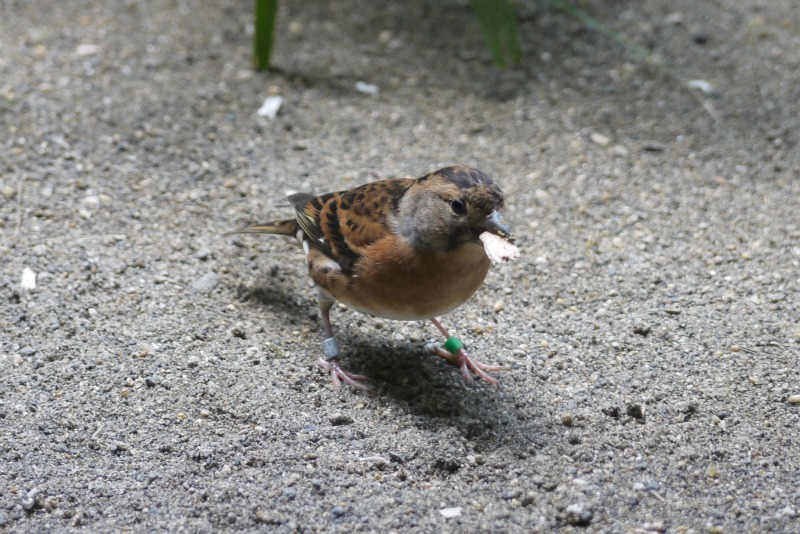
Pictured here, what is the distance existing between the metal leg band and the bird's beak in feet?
3.26

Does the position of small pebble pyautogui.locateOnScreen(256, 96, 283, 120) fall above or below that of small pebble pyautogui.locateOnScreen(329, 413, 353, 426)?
below

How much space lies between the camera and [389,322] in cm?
444

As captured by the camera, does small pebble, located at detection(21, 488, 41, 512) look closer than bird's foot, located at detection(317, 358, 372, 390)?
Yes

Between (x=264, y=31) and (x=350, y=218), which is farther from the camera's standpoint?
(x=264, y=31)

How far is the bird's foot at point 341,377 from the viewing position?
3916mm

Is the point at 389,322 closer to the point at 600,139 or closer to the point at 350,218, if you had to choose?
the point at 350,218

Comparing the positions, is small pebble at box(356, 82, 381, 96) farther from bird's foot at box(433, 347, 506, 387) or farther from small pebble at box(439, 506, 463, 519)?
small pebble at box(439, 506, 463, 519)

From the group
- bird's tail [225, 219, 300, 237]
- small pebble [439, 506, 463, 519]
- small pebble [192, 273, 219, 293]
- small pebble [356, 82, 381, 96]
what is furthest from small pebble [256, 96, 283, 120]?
small pebble [439, 506, 463, 519]

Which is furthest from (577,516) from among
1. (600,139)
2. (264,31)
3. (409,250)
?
(264,31)

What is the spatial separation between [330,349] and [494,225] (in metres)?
1.05

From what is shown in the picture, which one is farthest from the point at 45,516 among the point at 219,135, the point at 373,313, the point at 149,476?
the point at 219,135

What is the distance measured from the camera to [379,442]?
3586mm

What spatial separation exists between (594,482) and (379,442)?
868mm

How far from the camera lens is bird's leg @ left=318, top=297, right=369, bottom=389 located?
155 inches
